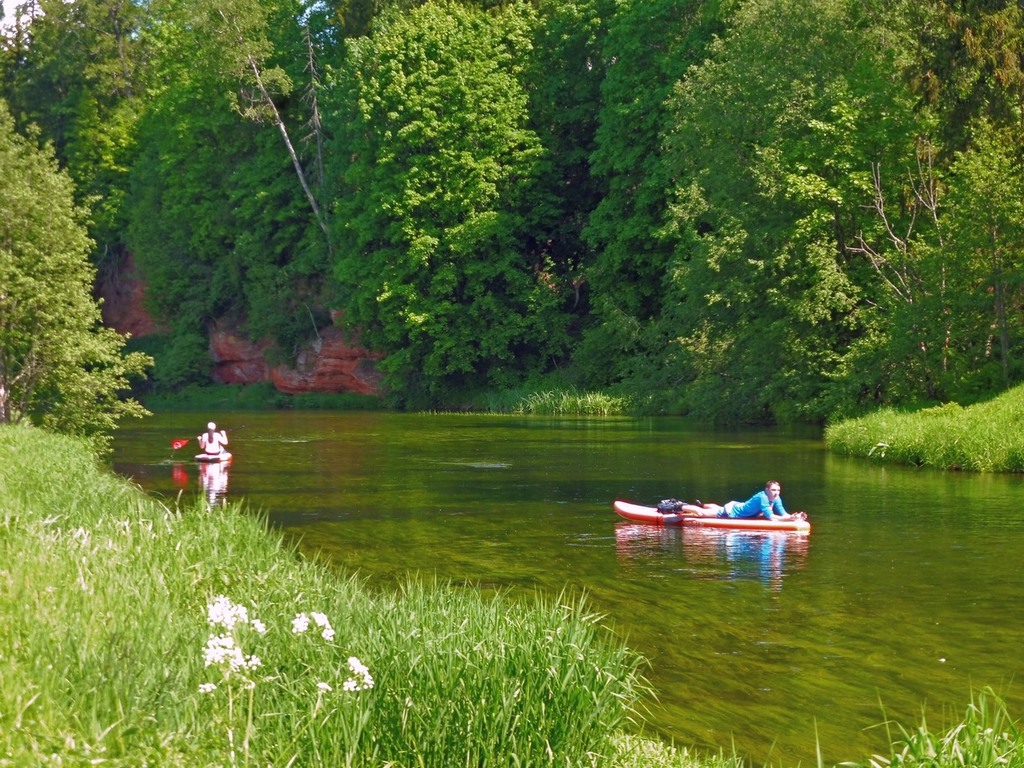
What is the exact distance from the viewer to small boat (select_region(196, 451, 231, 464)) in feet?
96.5

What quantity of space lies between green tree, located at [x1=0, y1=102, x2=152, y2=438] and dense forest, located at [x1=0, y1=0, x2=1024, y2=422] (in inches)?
59.5

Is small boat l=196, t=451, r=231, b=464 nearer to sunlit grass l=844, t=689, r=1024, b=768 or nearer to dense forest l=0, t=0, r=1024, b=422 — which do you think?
dense forest l=0, t=0, r=1024, b=422

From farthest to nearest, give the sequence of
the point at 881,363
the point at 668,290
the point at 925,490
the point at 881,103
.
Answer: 1. the point at 668,290
2. the point at 881,103
3. the point at 881,363
4. the point at 925,490

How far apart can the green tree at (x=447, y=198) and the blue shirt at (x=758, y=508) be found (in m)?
37.2

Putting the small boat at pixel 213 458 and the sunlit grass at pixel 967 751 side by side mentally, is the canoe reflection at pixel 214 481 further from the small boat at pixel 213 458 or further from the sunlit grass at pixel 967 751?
the sunlit grass at pixel 967 751

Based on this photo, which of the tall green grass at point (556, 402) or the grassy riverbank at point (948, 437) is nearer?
the grassy riverbank at point (948, 437)

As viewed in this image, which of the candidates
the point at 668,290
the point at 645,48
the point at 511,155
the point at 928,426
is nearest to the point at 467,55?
the point at 511,155

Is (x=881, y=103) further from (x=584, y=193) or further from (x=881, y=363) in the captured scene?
(x=584, y=193)

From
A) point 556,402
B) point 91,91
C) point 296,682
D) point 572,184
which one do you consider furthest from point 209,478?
point 91,91

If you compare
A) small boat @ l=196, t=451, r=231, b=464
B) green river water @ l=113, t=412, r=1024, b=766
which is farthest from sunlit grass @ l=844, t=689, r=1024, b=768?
small boat @ l=196, t=451, r=231, b=464

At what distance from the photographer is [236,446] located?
35.9 meters

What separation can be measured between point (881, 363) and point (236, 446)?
16992 millimetres

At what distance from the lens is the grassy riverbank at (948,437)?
26641 mm

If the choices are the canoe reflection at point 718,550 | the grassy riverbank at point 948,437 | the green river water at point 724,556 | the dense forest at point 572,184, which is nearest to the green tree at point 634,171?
the dense forest at point 572,184
